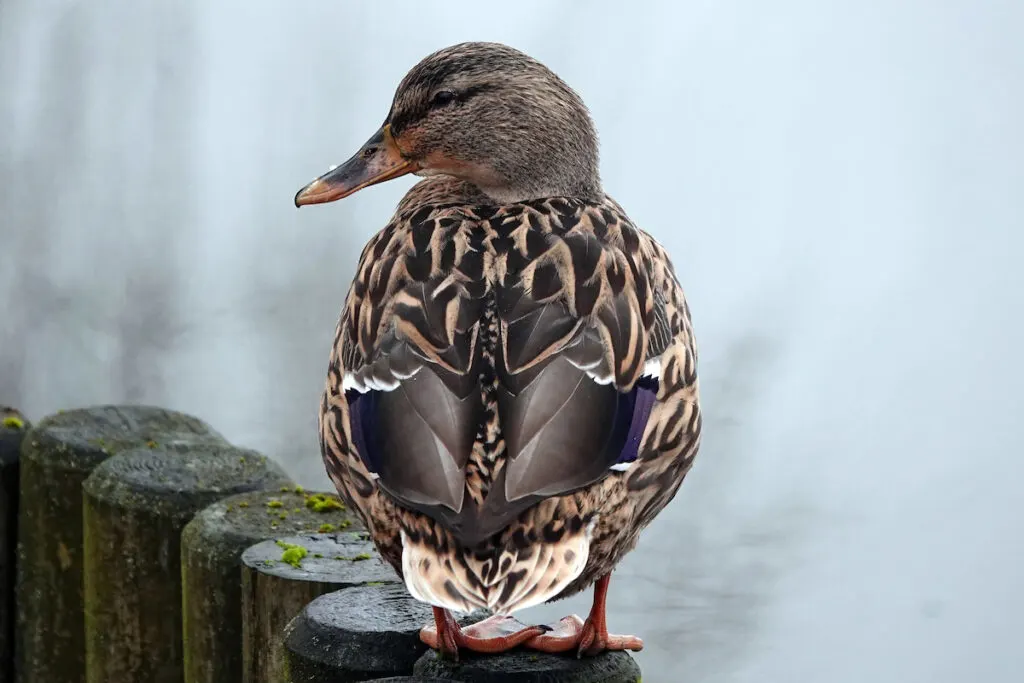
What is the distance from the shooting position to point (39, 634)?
13.4 feet

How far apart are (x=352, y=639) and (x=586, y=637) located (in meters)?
0.45

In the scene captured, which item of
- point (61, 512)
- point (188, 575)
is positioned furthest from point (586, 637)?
point (61, 512)

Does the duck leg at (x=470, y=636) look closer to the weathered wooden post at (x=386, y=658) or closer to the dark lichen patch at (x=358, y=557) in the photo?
the weathered wooden post at (x=386, y=658)

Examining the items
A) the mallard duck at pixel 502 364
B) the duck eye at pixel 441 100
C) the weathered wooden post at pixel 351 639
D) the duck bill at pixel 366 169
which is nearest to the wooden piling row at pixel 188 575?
the weathered wooden post at pixel 351 639

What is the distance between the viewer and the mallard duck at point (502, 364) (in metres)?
2.21

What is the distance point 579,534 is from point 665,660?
7.65 feet

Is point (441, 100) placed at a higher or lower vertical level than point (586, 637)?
higher

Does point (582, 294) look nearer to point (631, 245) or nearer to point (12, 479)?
point (631, 245)

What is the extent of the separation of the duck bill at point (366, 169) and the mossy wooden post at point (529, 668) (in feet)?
3.58

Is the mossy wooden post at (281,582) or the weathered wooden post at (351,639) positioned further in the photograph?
the mossy wooden post at (281,582)

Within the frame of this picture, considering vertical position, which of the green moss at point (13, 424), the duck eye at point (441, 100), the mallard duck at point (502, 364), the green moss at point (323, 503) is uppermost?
the duck eye at point (441, 100)

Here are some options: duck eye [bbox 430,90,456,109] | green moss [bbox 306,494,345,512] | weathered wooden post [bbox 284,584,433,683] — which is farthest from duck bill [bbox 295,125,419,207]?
weathered wooden post [bbox 284,584,433,683]

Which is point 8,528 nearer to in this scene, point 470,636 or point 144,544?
point 144,544

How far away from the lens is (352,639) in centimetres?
243
